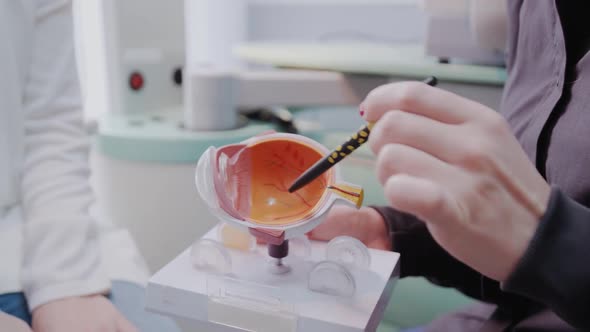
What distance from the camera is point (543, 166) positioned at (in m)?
0.53

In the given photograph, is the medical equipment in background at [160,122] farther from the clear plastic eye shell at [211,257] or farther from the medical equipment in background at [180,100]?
the clear plastic eye shell at [211,257]

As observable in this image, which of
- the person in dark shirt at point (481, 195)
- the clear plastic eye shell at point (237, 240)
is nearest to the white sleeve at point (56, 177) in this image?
the clear plastic eye shell at point (237, 240)

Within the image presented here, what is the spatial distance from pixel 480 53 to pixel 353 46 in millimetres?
394

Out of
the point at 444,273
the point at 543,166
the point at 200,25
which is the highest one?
the point at 200,25

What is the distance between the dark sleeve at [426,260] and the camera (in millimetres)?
583

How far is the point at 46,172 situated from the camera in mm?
661

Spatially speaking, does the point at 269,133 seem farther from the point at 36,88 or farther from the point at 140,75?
the point at 140,75

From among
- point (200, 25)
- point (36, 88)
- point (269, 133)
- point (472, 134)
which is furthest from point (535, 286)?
point (200, 25)

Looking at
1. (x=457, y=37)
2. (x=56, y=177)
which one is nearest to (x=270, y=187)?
(x=56, y=177)

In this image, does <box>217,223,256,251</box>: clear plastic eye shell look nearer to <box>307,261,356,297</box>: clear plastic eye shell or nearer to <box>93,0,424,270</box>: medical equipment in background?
<box>307,261,356,297</box>: clear plastic eye shell

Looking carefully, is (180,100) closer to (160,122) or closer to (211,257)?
(160,122)

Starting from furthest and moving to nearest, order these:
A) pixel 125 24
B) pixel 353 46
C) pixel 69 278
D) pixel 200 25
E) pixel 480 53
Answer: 1. pixel 200 25
2. pixel 353 46
3. pixel 125 24
4. pixel 480 53
5. pixel 69 278

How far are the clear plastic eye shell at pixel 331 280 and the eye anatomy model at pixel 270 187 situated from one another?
0.11ft

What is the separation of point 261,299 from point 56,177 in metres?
0.35
